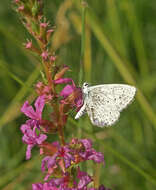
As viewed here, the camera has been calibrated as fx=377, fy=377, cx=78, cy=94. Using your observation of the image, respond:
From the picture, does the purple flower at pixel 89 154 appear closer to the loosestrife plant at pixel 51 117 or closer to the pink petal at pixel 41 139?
the loosestrife plant at pixel 51 117

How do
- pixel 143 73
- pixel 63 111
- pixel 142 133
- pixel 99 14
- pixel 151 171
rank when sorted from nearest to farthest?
pixel 63 111 → pixel 151 171 → pixel 142 133 → pixel 143 73 → pixel 99 14

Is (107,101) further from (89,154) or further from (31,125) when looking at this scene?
(31,125)

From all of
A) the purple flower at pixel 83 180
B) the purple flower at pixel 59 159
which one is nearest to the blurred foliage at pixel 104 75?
the purple flower at pixel 83 180

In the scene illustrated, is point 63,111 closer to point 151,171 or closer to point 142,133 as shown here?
point 151,171

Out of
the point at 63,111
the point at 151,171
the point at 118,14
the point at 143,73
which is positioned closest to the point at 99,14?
the point at 118,14

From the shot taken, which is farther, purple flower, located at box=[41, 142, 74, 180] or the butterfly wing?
the butterfly wing

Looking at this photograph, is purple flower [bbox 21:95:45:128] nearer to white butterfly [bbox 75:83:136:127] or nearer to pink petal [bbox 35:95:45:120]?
pink petal [bbox 35:95:45:120]

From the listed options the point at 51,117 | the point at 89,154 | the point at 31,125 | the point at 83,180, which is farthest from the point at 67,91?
the point at 83,180

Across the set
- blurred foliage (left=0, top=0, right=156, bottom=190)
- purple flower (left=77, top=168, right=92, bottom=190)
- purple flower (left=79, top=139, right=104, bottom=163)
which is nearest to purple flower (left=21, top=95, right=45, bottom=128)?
purple flower (left=79, top=139, right=104, bottom=163)
